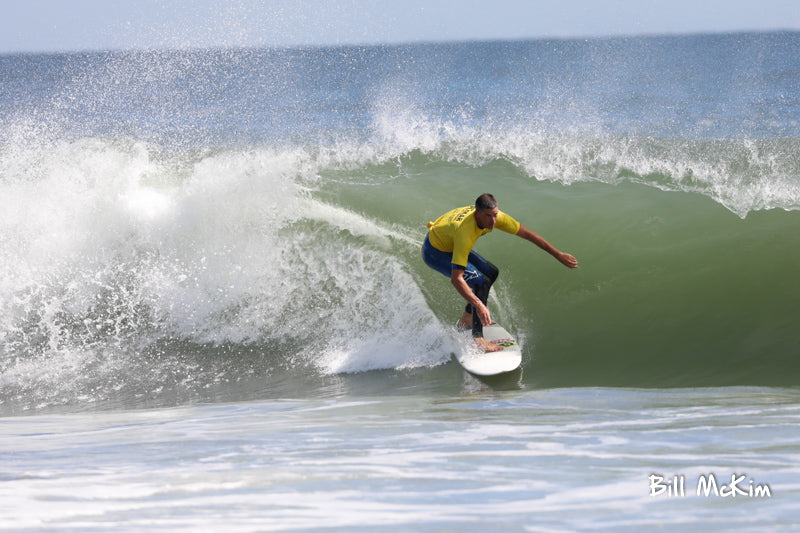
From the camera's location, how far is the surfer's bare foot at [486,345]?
5219mm

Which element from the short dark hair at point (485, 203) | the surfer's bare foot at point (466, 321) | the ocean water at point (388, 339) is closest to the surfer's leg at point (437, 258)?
the surfer's bare foot at point (466, 321)

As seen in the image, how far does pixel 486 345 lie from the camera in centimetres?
523

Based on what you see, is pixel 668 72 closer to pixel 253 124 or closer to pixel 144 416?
pixel 253 124

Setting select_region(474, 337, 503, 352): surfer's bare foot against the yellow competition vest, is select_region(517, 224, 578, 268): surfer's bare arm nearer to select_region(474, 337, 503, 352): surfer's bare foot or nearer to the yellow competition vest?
the yellow competition vest

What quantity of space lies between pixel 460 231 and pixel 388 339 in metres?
1.38

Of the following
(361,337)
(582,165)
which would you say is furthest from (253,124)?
(361,337)

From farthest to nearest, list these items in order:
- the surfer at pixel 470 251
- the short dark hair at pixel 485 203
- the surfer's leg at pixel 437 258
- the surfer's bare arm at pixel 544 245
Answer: the surfer's leg at pixel 437 258 → the surfer's bare arm at pixel 544 245 → the surfer at pixel 470 251 → the short dark hair at pixel 485 203

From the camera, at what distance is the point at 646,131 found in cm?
1429

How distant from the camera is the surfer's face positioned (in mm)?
4607

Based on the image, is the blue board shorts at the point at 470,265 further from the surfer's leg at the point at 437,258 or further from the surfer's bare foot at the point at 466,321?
the surfer's bare foot at the point at 466,321

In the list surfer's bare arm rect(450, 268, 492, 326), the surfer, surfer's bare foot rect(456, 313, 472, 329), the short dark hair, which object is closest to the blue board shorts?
the surfer

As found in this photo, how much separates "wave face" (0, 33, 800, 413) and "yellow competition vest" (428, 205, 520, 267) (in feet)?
2.74
